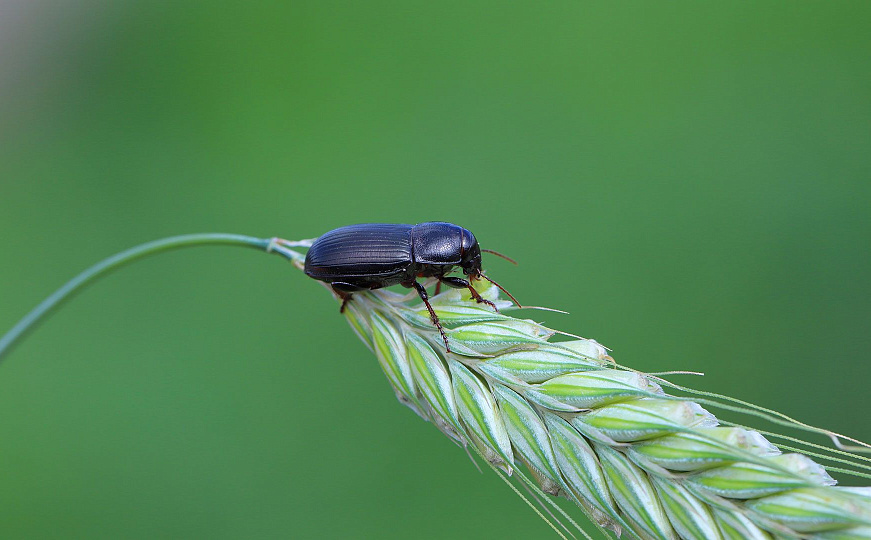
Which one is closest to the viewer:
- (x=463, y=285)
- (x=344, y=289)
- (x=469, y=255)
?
(x=344, y=289)

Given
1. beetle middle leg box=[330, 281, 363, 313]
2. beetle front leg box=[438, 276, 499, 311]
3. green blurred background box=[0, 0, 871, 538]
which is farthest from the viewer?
green blurred background box=[0, 0, 871, 538]

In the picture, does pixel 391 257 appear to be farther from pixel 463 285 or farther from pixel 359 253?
pixel 463 285

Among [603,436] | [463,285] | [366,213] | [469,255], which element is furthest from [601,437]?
[366,213]

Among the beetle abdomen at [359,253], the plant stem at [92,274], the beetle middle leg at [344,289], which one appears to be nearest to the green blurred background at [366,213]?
the beetle abdomen at [359,253]

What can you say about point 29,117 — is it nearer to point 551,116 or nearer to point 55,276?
point 55,276

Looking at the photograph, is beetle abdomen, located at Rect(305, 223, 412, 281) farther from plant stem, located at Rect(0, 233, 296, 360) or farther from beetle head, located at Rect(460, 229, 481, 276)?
plant stem, located at Rect(0, 233, 296, 360)

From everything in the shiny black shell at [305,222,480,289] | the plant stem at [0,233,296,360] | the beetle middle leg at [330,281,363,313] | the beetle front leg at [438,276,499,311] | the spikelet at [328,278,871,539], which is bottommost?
the spikelet at [328,278,871,539]

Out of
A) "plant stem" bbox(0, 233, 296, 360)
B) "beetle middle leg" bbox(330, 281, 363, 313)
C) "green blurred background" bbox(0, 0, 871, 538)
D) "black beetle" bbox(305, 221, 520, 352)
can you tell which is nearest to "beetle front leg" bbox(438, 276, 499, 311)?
"black beetle" bbox(305, 221, 520, 352)
